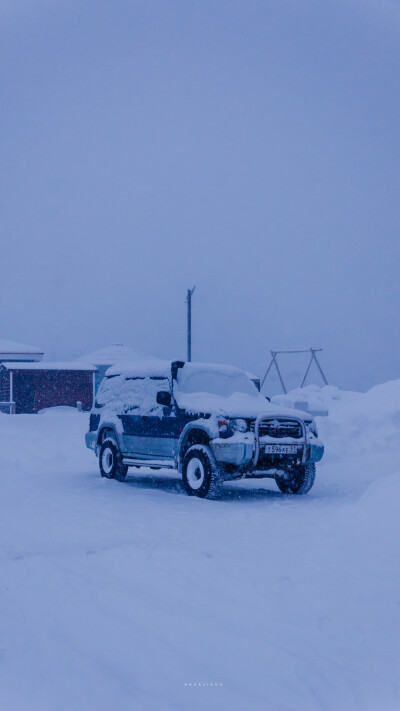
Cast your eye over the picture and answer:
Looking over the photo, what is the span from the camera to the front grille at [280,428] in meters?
11.7

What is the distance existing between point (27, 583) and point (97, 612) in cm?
93

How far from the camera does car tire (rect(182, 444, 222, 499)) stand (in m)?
11.5

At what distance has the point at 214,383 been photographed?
13.2 meters

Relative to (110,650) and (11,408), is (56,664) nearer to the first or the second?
(110,650)

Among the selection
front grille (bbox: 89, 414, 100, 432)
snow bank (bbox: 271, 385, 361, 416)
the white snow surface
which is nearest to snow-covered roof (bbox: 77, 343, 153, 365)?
the white snow surface

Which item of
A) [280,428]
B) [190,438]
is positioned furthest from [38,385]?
[280,428]

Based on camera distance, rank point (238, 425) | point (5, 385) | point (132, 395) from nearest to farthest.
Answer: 1. point (238, 425)
2. point (132, 395)
3. point (5, 385)

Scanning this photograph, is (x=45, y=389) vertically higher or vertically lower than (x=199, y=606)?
higher

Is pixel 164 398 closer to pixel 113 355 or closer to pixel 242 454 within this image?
pixel 242 454

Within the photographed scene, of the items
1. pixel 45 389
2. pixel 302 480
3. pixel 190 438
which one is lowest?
pixel 302 480

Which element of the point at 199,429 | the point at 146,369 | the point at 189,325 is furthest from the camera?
the point at 189,325

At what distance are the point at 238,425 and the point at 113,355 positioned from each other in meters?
43.6

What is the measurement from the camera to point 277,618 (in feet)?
16.9

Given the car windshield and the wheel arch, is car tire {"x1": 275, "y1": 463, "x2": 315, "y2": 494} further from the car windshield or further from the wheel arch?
the car windshield
